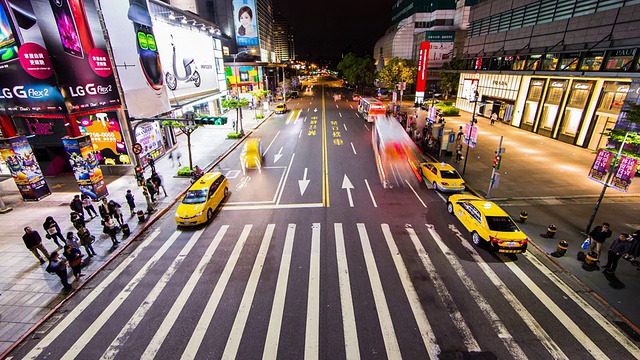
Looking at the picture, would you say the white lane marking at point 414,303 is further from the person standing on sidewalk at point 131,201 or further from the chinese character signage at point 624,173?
the person standing on sidewalk at point 131,201

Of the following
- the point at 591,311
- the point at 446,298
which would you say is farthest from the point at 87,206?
the point at 591,311

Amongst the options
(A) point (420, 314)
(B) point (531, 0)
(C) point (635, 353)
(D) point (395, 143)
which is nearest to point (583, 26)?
(B) point (531, 0)

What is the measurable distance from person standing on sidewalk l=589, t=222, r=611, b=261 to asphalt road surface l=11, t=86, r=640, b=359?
1.90 m

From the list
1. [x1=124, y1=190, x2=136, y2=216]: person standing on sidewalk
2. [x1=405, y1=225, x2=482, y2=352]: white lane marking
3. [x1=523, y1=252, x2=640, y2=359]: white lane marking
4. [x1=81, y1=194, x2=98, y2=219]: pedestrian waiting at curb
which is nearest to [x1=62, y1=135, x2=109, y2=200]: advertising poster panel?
[x1=81, y1=194, x2=98, y2=219]: pedestrian waiting at curb

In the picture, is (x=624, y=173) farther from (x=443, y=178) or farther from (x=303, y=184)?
(x=303, y=184)

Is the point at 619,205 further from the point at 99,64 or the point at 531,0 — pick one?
the point at 99,64

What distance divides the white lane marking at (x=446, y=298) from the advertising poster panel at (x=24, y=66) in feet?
71.8

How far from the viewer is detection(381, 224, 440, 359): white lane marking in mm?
7672

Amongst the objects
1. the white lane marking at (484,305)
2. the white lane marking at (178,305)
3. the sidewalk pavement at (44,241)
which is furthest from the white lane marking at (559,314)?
the sidewalk pavement at (44,241)

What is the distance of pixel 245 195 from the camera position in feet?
58.4

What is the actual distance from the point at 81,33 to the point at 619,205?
33.7 m

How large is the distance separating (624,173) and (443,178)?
777 centimetres

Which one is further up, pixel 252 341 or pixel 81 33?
pixel 81 33

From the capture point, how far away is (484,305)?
29.9ft
